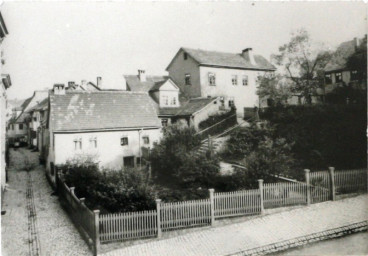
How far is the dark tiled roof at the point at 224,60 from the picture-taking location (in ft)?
98.1

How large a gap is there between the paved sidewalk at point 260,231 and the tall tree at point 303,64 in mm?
9768

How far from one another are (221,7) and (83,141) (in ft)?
42.8

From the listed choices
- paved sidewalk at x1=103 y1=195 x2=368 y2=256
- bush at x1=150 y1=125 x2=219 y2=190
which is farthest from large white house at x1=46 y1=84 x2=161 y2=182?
paved sidewalk at x1=103 y1=195 x2=368 y2=256

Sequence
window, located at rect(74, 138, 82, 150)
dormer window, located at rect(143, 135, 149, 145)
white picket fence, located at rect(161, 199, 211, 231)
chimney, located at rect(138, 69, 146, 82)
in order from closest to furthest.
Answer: white picket fence, located at rect(161, 199, 211, 231)
window, located at rect(74, 138, 82, 150)
dormer window, located at rect(143, 135, 149, 145)
chimney, located at rect(138, 69, 146, 82)

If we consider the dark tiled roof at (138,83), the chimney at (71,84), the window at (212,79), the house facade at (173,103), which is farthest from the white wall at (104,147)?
the chimney at (71,84)

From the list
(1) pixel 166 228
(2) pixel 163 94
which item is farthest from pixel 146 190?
(2) pixel 163 94

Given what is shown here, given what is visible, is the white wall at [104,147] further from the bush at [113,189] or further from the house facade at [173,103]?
the house facade at [173,103]

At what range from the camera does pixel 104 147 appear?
21891mm

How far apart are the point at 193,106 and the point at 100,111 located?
884cm

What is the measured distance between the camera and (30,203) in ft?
56.3

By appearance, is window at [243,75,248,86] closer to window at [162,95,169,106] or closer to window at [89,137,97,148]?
window at [162,95,169,106]

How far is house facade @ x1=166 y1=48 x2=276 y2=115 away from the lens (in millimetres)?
29875

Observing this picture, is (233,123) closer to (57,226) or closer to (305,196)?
(305,196)

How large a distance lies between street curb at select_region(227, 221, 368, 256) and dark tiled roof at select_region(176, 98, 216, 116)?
16286mm
